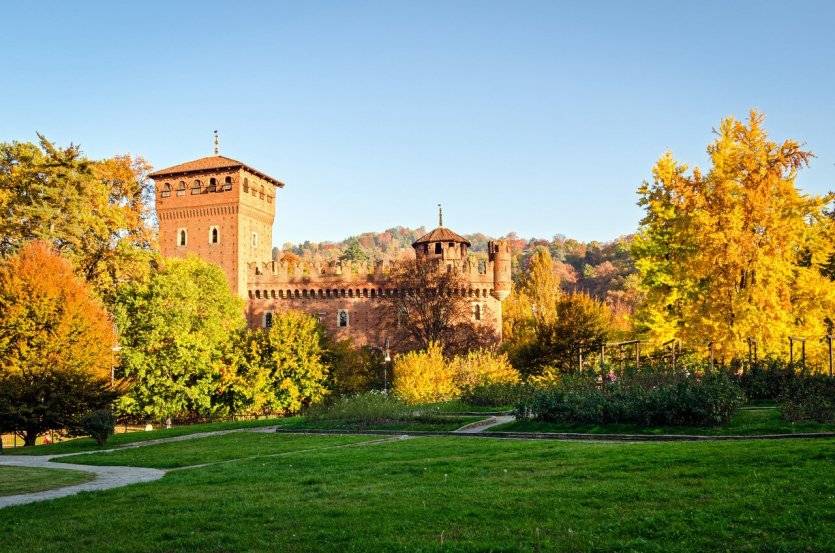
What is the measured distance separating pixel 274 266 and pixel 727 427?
124ft

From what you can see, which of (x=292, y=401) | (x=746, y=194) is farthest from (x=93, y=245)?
(x=746, y=194)

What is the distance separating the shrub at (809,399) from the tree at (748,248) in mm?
3200

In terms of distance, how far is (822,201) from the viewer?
20.6m

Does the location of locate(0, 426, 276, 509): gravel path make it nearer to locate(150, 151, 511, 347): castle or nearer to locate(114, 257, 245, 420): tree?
locate(114, 257, 245, 420): tree

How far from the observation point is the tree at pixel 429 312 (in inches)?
1724

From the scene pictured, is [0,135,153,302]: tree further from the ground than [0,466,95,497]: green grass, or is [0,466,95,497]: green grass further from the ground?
[0,135,153,302]: tree

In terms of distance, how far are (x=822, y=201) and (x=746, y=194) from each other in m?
2.00

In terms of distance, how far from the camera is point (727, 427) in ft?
45.8

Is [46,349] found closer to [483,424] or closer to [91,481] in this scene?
[91,481]

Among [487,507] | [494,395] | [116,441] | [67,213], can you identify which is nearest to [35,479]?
[487,507]

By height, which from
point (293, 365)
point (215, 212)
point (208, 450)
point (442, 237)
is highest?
point (215, 212)

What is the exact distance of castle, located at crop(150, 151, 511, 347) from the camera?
155ft

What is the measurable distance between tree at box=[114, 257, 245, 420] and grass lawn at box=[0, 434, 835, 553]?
75.8 ft

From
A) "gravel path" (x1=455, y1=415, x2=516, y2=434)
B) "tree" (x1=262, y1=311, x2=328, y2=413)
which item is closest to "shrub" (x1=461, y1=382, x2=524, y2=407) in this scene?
"gravel path" (x1=455, y1=415, x2=516, y2=434)
